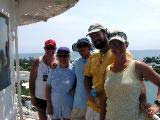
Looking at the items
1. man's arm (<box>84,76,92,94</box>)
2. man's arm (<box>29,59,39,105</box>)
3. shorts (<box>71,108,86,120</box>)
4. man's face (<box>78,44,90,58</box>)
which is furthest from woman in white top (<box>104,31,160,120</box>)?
man's arm (<box>29,59,39,105</box>)

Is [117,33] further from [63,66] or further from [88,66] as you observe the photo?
[63,66]

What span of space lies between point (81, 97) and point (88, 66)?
0.77 m

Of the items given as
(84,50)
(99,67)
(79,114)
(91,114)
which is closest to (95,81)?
(99,67)

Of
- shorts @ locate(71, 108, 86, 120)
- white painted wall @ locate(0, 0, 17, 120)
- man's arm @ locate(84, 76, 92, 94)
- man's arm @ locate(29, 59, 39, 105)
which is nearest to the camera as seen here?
man's arm @ locate(84, 76, 92, 94)

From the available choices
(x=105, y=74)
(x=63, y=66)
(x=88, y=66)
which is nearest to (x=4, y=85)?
(x=63, y=66)

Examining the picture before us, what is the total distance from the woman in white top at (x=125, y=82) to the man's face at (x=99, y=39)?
0.47m

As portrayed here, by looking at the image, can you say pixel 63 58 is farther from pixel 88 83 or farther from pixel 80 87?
pixel 88 83

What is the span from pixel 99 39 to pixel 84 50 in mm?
854

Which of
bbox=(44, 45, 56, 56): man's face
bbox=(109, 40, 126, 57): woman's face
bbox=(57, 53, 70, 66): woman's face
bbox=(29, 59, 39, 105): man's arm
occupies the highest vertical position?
bbox=(109, 40, 126, 57): woman's face

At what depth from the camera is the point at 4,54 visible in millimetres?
6758

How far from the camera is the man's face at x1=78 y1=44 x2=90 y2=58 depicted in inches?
243

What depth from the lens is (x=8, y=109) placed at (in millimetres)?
7266

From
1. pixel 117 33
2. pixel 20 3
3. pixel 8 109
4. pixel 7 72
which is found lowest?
pixel 8 109

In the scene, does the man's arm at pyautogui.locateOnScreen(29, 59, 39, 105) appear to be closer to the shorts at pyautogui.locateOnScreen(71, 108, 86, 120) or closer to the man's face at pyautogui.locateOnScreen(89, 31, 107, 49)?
the shorts at pyautogui.locateOnScreen(71, 108, 86, 120)
